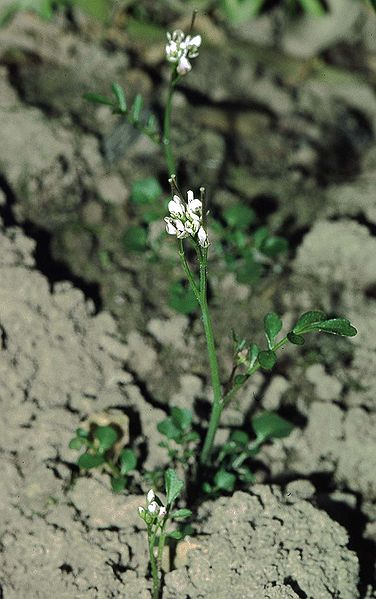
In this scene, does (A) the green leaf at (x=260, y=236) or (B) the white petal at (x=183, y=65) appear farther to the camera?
(A) the green leaf at (x=260, y=236)

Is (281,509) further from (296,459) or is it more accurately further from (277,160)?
(277,160)

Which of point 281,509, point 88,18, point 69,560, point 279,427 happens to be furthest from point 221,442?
point 88,18

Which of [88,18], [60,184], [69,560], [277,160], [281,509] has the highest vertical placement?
[88,18]

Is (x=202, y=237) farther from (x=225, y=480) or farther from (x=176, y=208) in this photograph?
(x=225, y=480)

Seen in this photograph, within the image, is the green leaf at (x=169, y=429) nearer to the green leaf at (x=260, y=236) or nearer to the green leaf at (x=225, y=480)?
the green leaf at (x=225, y=480)

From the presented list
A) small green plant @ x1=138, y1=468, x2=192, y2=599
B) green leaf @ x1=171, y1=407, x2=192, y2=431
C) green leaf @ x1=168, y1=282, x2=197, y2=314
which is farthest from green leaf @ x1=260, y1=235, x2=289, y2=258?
small green plant @ x1=138, y1=468, x2=192, y2=599

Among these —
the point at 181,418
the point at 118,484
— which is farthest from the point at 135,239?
the point at 118,484

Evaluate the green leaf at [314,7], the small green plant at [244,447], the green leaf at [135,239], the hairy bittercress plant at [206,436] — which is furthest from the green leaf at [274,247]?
the green leaf at [314,7]
